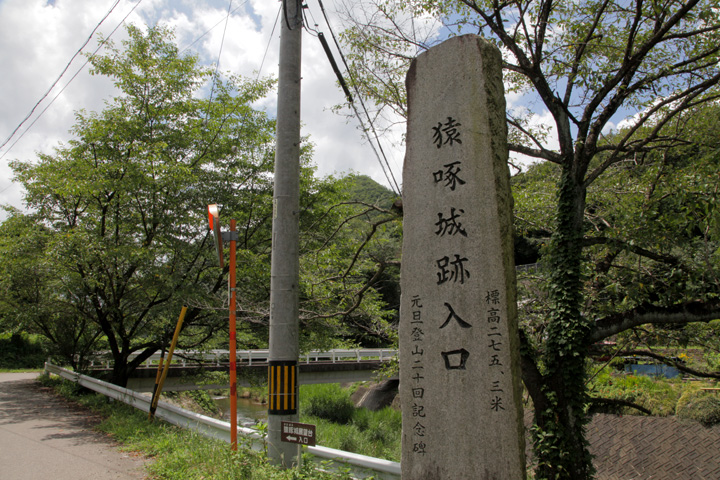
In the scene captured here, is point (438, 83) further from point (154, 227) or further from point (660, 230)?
point (154, 227)

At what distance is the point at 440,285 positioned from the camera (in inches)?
148

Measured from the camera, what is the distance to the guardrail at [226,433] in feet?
16.5

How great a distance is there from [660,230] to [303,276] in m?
5.30

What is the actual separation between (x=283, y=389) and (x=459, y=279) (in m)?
2.75

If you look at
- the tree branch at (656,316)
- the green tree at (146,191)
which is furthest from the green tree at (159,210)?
the tree branch at (656,316)

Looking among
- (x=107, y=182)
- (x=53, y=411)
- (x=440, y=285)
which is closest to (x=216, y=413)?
(x=53, y=411)

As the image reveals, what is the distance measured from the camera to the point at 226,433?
6863 mm

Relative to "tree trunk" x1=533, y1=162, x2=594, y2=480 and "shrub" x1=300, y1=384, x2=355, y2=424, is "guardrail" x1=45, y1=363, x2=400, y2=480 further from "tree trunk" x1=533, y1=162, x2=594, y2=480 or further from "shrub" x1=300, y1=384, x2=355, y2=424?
"shrub" x1=300, y1=384, x2=355, y2=424

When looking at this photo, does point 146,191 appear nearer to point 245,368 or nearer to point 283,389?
point 245,368

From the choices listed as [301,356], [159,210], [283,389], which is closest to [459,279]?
[283,389]

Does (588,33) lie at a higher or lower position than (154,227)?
higher

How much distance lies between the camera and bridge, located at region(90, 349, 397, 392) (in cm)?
1389

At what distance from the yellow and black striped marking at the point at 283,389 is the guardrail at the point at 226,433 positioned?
63 centimetres

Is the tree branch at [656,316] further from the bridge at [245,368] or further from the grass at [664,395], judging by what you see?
the bridge at [245,368]
